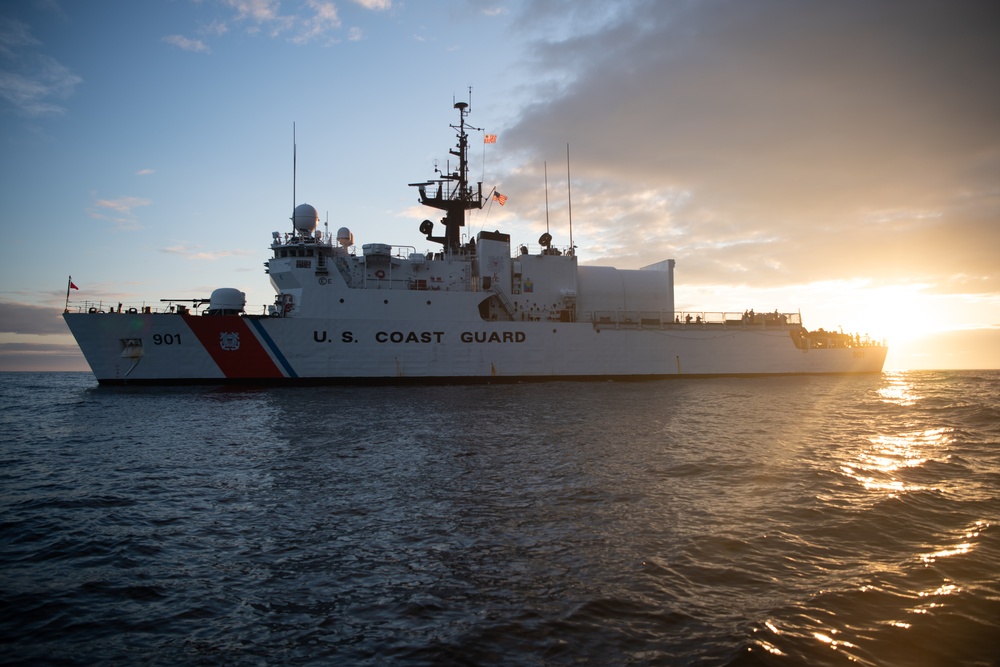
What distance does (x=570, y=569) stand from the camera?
14.7ft

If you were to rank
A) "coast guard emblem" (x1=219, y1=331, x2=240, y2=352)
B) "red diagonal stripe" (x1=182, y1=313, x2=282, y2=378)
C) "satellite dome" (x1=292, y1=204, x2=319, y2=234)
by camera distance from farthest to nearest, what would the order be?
"satellite dome" (x1=292, y1=204, x2=319, y2=234) < "coast guard emblem" (x1=219, y1=331, x2=240, y2=352) < "red diagonal stripe" (x1=182, y1=313, x2=282, y2=378)

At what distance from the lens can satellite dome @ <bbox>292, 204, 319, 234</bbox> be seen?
25906mm

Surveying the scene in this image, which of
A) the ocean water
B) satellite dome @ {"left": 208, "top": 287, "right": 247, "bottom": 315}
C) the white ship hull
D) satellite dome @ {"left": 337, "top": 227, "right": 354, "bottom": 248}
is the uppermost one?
satellite dome @ {"left": 337, "top": 227, "right": 354, "bottom": 248}

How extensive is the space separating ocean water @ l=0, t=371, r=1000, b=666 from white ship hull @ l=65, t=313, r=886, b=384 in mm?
11978

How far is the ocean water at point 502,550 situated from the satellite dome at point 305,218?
55.0ft

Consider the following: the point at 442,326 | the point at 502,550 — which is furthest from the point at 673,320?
the point at 502,550

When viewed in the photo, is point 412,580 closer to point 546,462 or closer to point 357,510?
point 357,510

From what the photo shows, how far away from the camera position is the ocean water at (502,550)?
3406mm

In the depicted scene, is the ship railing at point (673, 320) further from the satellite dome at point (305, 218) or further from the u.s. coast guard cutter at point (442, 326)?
the satellite dome at point (305, 218)

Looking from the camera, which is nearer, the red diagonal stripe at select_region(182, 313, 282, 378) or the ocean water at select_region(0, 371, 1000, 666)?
the ocean water at select_region(0, 371, 1000, 666)

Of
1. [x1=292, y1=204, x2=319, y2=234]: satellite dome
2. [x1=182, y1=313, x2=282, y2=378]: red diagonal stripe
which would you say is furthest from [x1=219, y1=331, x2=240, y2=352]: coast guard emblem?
[x1=292, y1=204, x2=319, y2=234]: satellite dome

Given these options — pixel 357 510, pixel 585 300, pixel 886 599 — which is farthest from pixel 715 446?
pixel 585 300

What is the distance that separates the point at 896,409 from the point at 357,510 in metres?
17.9

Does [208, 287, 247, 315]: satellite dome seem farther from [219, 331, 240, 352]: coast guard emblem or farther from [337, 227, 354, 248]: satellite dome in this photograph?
[337, 227, 354, 248]: satellite dome
